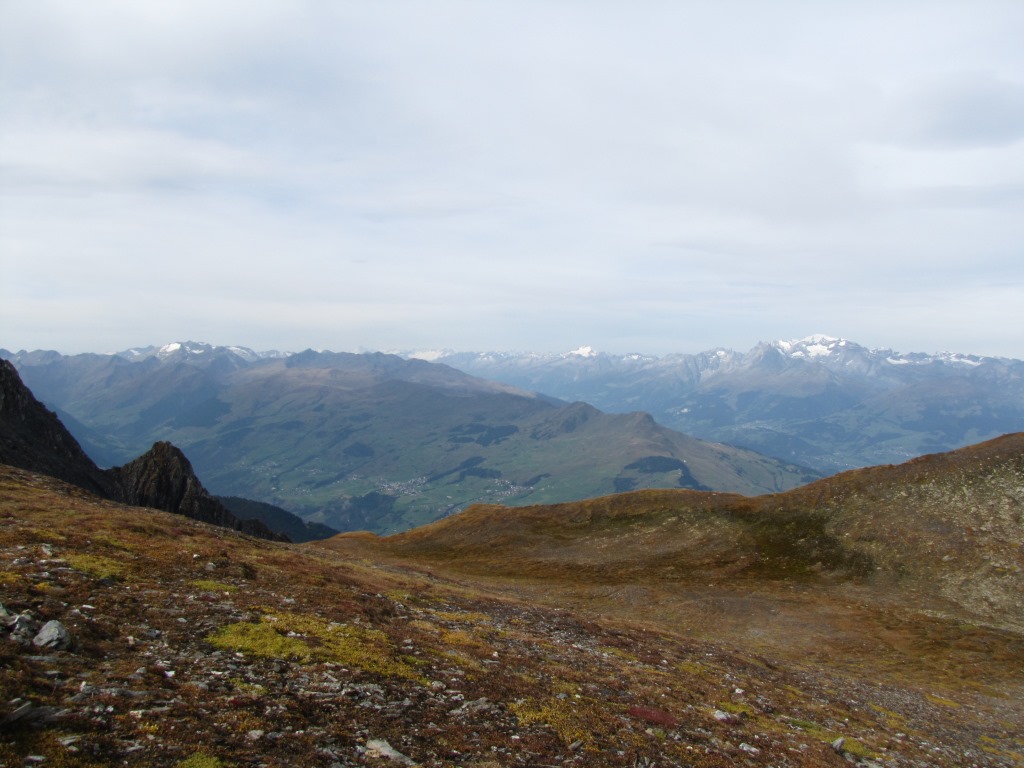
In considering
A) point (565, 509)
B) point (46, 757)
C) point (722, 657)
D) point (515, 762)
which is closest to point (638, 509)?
point (565, 509)

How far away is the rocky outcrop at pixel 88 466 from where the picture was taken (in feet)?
228

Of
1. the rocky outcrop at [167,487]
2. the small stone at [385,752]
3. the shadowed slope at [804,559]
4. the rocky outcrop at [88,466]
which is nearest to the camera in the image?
the small stone at [385,752]

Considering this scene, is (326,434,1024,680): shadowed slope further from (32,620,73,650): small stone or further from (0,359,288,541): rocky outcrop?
(32,620,73,650): small stone

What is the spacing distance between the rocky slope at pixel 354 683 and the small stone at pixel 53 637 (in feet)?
0.26

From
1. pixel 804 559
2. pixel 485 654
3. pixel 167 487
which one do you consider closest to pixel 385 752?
pixel 485 654

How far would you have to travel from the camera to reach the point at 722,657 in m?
41.0

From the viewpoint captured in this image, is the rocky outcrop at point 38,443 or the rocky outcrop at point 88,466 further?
the rocky outcrop at point 88,466

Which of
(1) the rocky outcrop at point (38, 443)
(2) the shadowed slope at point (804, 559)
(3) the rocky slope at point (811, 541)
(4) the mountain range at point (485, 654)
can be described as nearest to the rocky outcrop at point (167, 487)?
(1) the rocky outcrop at point (38, 443)

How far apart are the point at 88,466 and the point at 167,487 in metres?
11.5

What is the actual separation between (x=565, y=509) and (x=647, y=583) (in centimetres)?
3997

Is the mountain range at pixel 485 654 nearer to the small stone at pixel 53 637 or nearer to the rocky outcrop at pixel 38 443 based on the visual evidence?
the small stone at pixel 53 637

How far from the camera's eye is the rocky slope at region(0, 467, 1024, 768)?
45.6ft

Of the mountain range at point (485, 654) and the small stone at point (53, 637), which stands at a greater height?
the small stone at point (53, 637)

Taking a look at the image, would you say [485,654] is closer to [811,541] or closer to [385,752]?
[385,752]
